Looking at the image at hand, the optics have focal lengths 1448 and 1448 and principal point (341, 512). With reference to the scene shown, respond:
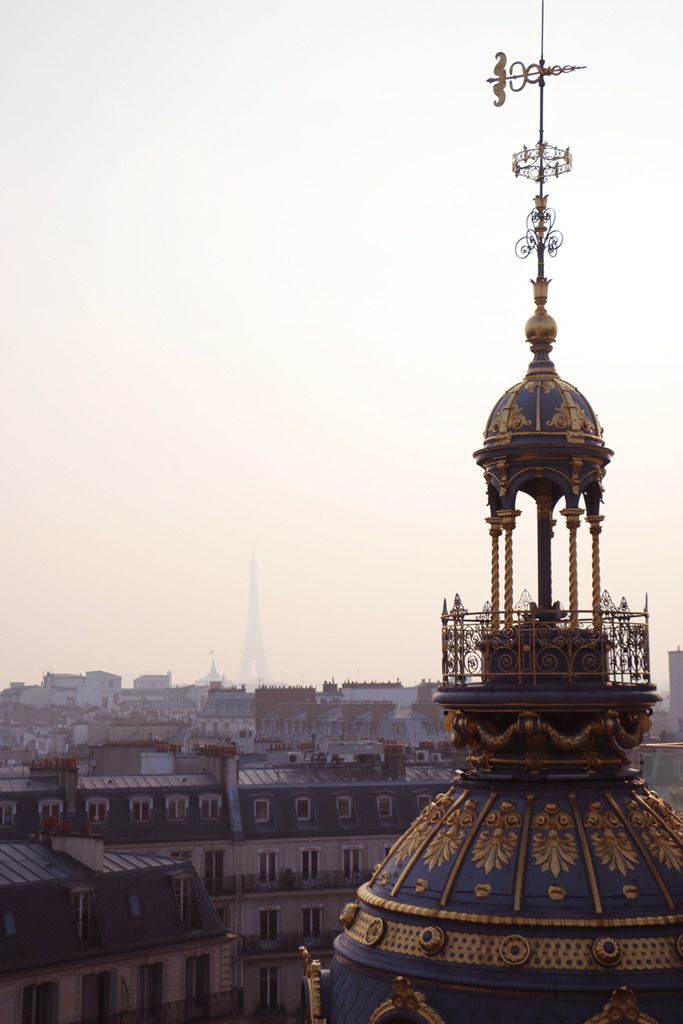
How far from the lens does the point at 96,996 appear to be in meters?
51.5

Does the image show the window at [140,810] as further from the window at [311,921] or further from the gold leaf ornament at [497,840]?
the gold leaf ornament at [497,840]

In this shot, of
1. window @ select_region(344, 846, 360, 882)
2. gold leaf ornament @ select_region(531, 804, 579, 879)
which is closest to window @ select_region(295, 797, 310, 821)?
window @ select_region(344, 846, 360, 882)

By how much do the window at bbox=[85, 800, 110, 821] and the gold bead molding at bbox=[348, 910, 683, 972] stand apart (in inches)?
2159

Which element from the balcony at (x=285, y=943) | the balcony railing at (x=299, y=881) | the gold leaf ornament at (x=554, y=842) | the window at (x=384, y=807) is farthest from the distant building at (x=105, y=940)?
the gold leaf ornament at (x=554, y=842)

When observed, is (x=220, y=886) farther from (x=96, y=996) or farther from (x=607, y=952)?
(x=607, y=952)

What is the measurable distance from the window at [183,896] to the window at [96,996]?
4.57m

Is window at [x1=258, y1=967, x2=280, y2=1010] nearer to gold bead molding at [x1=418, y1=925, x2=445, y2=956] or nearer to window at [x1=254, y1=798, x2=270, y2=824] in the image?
window at [x1=254, y1=798, x2=270, y2=824]

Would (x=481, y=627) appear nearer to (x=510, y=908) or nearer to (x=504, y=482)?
(x=504, y=482)

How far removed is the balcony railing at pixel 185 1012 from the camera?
5182 centimetres

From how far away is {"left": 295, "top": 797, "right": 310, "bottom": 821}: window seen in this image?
73.2m

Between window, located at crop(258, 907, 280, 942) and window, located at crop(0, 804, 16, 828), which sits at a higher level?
window, located at crop(0, 804, 16, 828)

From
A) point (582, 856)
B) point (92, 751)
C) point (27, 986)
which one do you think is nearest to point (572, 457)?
point (582, 856)

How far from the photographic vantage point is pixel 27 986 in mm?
48656

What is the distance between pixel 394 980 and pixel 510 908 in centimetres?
176
